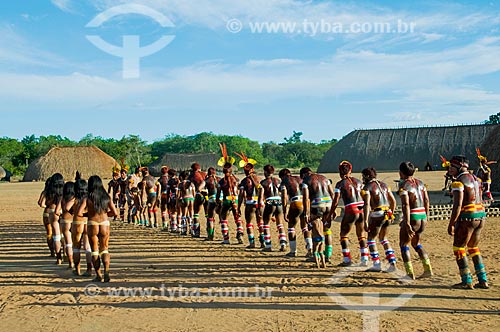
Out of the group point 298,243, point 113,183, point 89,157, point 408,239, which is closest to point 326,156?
point 89,157

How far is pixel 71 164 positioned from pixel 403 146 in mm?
37680

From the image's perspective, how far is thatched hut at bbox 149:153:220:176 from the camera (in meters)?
56.5

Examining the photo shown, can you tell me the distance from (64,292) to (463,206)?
585cm

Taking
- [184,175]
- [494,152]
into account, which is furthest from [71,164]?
[184,175]

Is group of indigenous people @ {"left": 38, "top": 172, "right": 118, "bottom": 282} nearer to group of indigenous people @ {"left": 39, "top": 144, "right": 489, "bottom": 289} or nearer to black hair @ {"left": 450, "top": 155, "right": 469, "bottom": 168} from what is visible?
group of indigenous people @ {"left": 39, "top": 144, "right": 489, "bottom": 289}

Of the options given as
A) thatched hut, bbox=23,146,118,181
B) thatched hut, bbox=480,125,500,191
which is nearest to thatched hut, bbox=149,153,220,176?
thatched hut, bbox=23,146,118,181

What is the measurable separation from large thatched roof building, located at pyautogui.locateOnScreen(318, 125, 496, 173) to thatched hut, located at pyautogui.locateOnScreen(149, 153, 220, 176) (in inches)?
552

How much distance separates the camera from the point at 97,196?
749cm

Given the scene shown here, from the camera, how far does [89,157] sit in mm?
53438

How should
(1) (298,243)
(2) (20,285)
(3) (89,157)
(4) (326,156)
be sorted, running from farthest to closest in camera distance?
1. (4) (326,156)
2. (3) (89,157)
3. (1) (298,243)
4. (2) (20,285)

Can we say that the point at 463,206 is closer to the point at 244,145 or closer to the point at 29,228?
the point at 29,228

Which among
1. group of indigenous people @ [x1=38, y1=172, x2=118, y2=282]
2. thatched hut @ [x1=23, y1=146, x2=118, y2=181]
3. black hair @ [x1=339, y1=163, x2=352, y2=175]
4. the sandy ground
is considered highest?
thatched hut @ [x1=23, y1=146, x2=118, y2=181]

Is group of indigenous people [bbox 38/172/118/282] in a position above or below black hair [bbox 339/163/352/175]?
below

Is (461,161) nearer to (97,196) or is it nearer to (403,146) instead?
(97,196)
